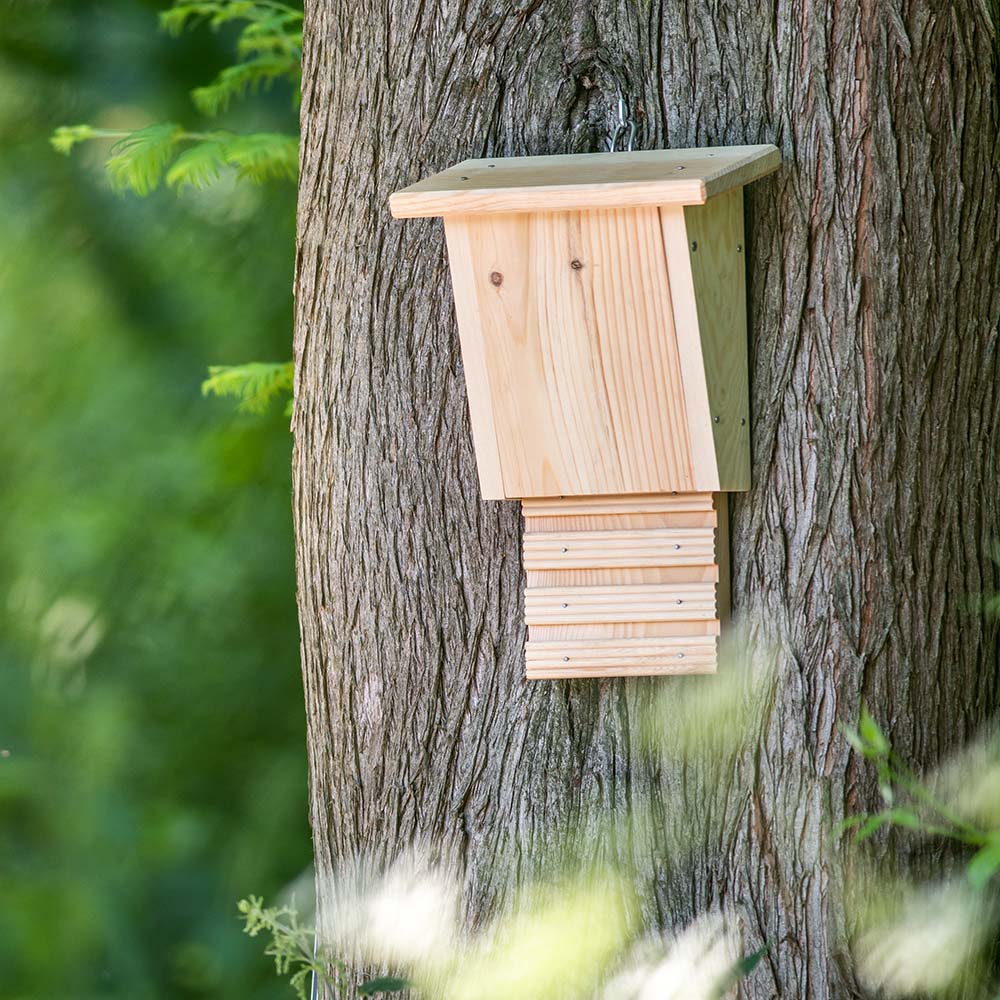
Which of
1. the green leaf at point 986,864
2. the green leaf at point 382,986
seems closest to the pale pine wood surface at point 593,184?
the green leaf at point 986,864

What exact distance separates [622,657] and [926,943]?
54cm

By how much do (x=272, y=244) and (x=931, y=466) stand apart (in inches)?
113

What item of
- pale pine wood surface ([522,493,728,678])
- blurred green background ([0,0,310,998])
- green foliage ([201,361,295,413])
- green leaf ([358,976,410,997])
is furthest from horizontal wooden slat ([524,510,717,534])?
blurred green background ([0,0,310,998])

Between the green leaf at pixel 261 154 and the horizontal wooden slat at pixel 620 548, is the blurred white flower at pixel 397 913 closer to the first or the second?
the horizontal wooden slat at pixel 620 548

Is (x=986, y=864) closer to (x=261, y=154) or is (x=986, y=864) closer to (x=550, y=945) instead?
(x=550, y=945)

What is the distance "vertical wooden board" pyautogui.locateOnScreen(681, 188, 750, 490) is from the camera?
1.50 m

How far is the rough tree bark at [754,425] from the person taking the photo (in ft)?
5.27

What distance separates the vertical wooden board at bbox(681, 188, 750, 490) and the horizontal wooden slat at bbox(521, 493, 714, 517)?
0.15 feet

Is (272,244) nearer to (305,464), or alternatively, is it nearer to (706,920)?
(305,464)

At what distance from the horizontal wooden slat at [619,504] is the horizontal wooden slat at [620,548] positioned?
26 millimetres

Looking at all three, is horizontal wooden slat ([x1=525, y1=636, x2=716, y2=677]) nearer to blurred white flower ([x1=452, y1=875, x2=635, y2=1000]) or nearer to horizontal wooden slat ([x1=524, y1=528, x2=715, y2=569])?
horizontal wooden slat ([x1=524, y1=528, x2=715, y2=569])

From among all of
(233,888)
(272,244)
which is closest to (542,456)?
(272,244)

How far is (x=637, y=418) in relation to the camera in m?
1.56

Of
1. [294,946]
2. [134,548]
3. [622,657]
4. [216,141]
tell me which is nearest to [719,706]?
[622,657]
